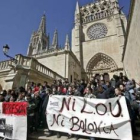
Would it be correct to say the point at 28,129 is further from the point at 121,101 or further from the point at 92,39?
the point at 92,39

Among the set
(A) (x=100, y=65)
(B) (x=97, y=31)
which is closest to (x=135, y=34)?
(A) (x=100, y=65)

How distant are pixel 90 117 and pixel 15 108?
8.05ft

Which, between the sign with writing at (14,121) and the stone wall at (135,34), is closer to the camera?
the sign with writing at (14,121)

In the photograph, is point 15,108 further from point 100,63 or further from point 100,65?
point 100,63

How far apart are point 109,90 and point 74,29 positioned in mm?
24907

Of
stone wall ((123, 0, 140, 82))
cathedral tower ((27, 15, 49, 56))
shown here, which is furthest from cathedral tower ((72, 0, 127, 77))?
cathedral tower ((27, 15, 49, 56))

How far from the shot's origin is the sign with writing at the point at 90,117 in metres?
3.30

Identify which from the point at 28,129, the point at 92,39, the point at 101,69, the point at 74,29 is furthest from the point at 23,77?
the point at 74,29

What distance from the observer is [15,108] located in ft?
14.5

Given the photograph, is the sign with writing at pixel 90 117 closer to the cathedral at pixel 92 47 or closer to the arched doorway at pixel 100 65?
the cathedral at pixel 92 47

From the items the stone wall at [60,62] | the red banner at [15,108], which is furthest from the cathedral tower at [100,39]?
the red banner at [15,108]

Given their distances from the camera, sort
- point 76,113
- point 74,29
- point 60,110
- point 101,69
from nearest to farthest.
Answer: point 76,113 < point 60,110 < point 101,69 < point 74,29

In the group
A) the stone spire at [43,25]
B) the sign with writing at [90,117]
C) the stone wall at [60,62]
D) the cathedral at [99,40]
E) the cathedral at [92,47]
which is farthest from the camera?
the stone spire at [43,25]

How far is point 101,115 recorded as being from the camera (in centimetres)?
358
